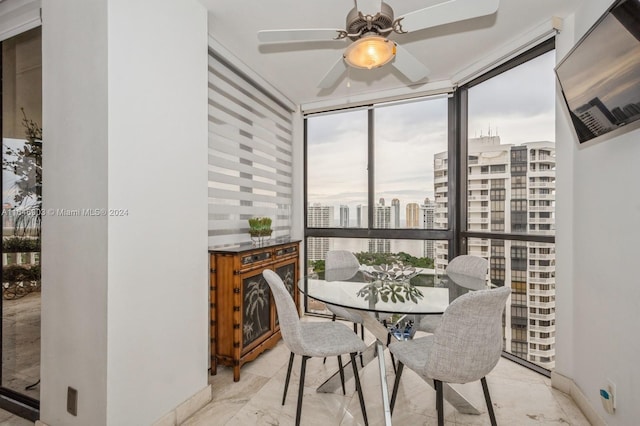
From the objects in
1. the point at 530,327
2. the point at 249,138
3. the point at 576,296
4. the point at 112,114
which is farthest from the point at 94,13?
the point at 530,327

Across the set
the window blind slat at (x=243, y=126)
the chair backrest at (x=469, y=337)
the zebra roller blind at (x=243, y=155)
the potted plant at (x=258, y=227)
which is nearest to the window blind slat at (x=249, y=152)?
the zebra roller blind at (x=243, y=155)

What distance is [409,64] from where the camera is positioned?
6.48 feet

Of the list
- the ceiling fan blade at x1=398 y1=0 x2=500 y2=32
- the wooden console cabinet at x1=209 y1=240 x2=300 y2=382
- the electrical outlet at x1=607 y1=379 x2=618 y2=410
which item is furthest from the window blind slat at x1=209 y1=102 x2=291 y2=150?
the electrical outlet at x1=607 y1=379 x2=618 y2=410

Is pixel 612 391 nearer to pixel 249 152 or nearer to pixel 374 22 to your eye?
pixel 374 22

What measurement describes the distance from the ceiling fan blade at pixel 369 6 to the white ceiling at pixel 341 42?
64cm

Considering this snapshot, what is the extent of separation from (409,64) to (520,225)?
1704mm

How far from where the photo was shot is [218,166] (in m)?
2.60

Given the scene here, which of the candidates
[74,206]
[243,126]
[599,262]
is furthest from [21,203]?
[599,262]

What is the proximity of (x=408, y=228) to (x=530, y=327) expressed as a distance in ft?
4.65

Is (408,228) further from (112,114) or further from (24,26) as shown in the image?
(24,26)

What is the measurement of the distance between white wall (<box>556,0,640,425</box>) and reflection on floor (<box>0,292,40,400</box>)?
11.5 feet

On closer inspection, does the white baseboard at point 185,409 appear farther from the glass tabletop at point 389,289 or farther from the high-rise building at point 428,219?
the high-rise building at point 428,219

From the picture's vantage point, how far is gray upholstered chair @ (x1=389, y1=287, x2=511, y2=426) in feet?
4.55

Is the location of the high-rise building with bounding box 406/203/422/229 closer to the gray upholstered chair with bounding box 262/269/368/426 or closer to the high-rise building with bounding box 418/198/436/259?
the high-rise building with bounding box 418/198/436/259
